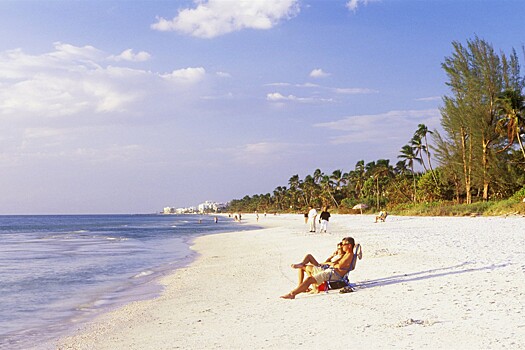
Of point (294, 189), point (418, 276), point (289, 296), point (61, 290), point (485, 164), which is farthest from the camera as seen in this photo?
point (294, 189)

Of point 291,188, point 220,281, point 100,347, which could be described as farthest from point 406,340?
point 291,188

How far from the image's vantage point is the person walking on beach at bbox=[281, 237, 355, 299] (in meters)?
8.76

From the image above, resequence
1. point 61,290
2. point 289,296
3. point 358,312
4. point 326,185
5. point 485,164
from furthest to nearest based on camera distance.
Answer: point 326,185
point 485,164
point 61,290
point 289,296
point 358,312

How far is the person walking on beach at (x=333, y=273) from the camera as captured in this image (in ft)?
28.7

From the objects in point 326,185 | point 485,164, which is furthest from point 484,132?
point 326,185

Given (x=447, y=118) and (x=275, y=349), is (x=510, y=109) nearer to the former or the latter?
(x=447, y=118)

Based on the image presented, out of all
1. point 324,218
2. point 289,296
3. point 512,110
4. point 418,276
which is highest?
point 512,110

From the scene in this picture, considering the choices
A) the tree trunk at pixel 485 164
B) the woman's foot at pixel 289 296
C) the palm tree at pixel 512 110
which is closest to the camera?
the woman's foot at pixel 289 296

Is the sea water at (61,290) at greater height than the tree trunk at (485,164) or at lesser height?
lesser

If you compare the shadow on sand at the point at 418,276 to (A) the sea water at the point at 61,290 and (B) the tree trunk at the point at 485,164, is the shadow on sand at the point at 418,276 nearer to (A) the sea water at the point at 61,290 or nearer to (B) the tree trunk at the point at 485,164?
(A) the sea water at the point at 61,290

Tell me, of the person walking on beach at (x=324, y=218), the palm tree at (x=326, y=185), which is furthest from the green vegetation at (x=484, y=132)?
the palm tree at (x=326, y=185)

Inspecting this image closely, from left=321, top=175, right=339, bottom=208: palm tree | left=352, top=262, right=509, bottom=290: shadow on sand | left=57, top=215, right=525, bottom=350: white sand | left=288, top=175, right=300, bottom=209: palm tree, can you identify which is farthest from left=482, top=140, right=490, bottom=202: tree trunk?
left=288, top=175, right=300, bottom=209: palm tree

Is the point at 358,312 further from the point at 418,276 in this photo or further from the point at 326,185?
the point at 326,185

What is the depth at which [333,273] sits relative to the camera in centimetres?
907
